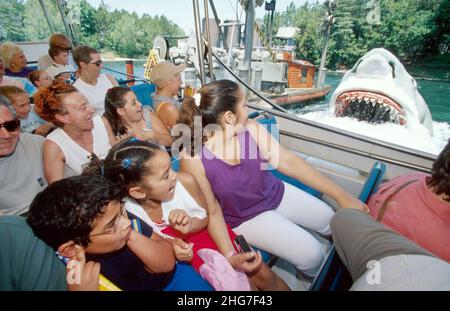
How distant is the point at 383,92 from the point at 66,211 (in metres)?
4.96

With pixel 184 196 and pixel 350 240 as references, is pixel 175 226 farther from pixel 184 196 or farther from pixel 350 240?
pixel 350 240

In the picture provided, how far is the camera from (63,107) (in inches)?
70.5

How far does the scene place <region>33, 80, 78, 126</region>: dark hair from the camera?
179cm

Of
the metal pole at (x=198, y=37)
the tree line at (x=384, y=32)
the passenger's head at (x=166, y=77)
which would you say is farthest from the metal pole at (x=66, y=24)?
the tree line at (x=384, y=32)

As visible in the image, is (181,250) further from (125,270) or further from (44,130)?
(44,130)

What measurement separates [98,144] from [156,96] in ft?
3.47

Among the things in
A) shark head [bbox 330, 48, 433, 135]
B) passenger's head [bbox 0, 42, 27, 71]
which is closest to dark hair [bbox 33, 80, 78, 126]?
passenger's head [bbox 0, 42, 27, 71]

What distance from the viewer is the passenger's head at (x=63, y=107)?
5.88 feet

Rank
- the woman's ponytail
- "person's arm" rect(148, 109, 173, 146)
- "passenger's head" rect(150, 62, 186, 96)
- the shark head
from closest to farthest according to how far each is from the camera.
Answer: the woman's ponytail < "person's arm" rect(148, 109, 173, 146) < "passenger's head" rect(150, 62, 186, 96) < the shark head

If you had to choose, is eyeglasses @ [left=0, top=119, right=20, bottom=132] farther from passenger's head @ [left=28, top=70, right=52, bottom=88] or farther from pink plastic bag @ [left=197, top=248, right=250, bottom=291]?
passenger's head @ [left=28, top=70, right=52, bottom=88]

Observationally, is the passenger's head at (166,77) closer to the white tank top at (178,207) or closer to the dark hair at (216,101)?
the dark hair at (216,101)

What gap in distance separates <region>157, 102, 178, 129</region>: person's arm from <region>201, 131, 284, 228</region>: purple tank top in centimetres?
116

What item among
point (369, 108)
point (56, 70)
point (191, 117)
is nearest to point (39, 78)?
Answer: point (56, 70)
